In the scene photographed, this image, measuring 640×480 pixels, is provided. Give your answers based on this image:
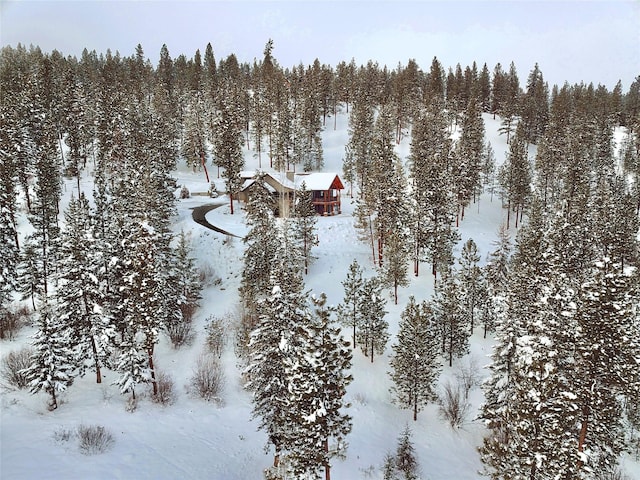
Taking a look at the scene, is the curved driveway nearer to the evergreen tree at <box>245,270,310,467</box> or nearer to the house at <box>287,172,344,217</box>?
the house at <box>287,172,344,217</box>

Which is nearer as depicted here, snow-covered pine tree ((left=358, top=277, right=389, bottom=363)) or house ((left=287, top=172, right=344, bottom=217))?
snow-covered pine tree ((left=358, top=277, right=389, bottom=363))

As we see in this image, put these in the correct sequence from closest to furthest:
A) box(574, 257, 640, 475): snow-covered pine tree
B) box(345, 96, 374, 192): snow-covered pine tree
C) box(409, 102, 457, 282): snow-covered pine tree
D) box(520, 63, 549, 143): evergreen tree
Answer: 1. box(574, 257, 640, 475): snow-covered pine tree
2. box(409, 102, 457, 282): snow-covered pine tree
3. box(345, 96, 374, 192): snow-covered pine tree
4. box(520, 63, 549, 143): evergreen tree

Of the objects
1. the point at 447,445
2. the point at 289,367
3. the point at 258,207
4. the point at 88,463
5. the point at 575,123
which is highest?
the point at 575,123

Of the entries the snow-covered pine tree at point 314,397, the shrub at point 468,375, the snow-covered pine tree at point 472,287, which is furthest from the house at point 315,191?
the snow-covered pine tree at point 314,397

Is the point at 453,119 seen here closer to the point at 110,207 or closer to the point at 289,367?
the point at 110,207

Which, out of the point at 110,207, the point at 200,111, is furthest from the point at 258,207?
the point at 200,111

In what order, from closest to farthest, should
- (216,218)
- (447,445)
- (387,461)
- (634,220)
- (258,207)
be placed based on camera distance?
1. (387,461)
2. (447,445)
3. (258,207)
4. (634,220)
5. (216,218)

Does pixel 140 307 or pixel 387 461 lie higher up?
pixel 140 307

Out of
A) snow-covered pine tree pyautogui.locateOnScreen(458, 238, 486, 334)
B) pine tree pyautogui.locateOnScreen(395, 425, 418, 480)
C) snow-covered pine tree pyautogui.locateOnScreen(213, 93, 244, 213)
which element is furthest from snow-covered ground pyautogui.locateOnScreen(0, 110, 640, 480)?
snow-covered pine tree pyautogui.locateOnScreen(213, 93, 244, 213)
